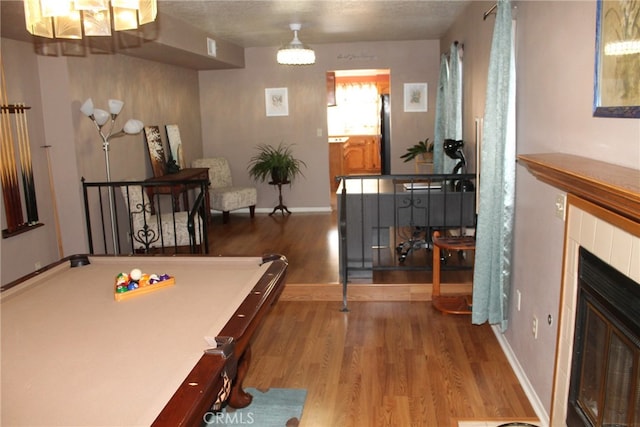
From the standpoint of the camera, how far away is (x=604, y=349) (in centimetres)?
209

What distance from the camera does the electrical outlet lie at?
102 inches

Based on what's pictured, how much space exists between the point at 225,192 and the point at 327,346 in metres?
4.25

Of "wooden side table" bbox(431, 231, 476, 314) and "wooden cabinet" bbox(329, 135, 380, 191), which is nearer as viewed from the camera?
"wooden side table" bbox(431, 231, 476, 314)

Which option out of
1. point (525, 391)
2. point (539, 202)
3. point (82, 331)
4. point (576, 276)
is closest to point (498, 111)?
point (539, 202)

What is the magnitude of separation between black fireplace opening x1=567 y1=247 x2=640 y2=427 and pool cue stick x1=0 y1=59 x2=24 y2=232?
14.3 feet

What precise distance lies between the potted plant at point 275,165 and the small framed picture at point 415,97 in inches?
73.0

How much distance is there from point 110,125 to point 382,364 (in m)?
3.97

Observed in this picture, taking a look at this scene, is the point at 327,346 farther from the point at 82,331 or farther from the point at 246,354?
the point at 82,331

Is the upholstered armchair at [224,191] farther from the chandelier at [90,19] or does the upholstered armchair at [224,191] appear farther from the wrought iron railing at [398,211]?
the chandelier at [90,19]

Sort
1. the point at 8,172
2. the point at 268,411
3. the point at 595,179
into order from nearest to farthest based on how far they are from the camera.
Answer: the point at 595,179, the point at 268,411, the point at 8,172

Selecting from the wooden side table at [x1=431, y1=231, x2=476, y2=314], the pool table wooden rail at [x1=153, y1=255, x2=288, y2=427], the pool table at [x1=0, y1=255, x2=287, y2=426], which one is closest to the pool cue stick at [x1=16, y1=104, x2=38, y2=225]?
the pool table at [x1=0, y1=255, x2=287, y2=426]

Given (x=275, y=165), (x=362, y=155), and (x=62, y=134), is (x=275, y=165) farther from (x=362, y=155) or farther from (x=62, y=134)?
(x=362, y=155)

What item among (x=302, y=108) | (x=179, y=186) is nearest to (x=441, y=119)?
(x=302, y=108)

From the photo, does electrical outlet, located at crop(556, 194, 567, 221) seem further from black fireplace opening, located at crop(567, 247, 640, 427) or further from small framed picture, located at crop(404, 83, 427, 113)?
small framed picture, located at crop(404, 83, 427, 113)
